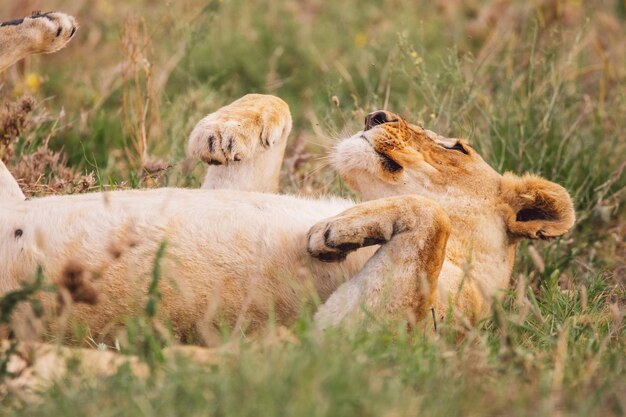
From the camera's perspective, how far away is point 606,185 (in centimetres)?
529

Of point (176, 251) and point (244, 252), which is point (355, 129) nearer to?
point (244, 252)

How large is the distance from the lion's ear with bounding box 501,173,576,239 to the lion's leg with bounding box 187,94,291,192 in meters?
0.96

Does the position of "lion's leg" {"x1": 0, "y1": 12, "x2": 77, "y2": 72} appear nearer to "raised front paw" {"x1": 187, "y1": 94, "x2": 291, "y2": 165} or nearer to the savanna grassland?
the savanna grassland

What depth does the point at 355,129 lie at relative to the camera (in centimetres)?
517

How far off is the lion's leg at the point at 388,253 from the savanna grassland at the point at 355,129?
15 cm

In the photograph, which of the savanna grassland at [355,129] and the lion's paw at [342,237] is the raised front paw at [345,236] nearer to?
the lion's paw at [342,237]

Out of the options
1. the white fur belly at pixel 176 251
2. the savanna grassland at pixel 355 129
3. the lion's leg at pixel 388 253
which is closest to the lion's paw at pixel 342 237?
the lion's leg at pixel 388 253

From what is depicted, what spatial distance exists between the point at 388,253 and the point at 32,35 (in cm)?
169

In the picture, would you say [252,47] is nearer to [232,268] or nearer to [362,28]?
[362,28]

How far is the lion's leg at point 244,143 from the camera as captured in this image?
12.8 feet

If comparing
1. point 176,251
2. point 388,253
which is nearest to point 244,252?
point 176,251

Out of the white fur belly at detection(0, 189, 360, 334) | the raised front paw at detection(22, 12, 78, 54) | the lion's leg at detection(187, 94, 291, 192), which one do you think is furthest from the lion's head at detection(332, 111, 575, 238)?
the raised front paw at detection(22, 12, 78, 54)

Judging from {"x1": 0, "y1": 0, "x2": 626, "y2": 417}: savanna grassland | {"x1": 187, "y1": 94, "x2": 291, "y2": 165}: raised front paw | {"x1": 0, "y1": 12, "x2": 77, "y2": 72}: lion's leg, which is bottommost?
{"x1": 0, "y1": 0, "x2": 626, "y2": 417}: savanna grassland

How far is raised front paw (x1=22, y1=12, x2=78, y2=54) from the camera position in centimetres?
402
